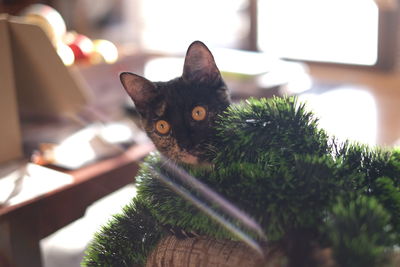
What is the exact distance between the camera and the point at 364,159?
54cm

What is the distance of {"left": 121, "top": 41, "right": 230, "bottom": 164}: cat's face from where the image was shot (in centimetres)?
72

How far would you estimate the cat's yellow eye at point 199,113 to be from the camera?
Answer: 0.73 metres

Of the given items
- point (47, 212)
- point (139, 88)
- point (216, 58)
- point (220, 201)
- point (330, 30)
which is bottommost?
point (47, 212)

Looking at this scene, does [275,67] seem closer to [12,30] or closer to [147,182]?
[12,30]

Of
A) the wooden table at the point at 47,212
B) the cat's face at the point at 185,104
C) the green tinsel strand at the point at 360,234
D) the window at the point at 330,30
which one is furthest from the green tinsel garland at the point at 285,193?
the window at the point at 330,30

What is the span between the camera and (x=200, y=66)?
2.45ft

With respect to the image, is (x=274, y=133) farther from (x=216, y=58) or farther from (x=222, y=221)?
(x=216, y=58)

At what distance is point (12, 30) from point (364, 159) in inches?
30.7

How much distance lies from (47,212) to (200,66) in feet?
1.37

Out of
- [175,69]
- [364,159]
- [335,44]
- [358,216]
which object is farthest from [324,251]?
[335,44]

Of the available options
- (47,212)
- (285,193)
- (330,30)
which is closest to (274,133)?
(285,193)

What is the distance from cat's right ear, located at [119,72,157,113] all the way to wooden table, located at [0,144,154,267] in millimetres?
289

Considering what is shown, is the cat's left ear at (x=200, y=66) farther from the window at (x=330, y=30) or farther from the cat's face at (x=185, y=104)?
the window at (x=330, y=30)

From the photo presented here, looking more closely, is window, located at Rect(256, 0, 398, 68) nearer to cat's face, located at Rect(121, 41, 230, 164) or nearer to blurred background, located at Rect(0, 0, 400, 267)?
blurred background, located at Rect(0, 0, 400, 267)
